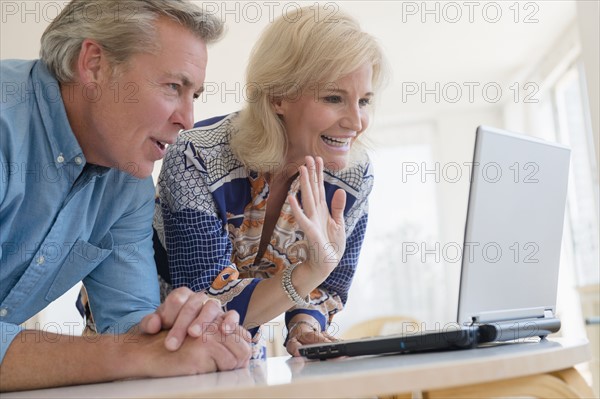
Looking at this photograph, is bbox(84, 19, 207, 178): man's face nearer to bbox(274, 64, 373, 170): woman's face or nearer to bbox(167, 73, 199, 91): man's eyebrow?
bbox(167, 73, 199, 91): man's eyebrow

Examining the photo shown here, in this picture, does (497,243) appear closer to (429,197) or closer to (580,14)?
(580,14)

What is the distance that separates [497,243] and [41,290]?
806mm

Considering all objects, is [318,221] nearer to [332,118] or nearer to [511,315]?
[332,118]

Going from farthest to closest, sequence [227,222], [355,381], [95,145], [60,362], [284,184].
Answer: [284,184], [227,222], [95,145], [60,362], [355,381]

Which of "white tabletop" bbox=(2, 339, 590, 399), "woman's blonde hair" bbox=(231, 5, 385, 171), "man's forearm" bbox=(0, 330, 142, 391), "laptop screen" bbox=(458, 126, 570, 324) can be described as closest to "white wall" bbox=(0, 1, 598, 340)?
"woman's blonde hair" bbox=(231, 5, 385, 171)

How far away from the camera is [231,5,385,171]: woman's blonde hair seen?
66.4 inches

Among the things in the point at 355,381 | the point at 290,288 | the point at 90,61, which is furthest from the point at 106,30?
the point at 355,381

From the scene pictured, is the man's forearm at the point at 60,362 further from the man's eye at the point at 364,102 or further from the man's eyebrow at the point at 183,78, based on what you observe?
the man's eye at the point at 364,102

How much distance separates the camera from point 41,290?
1.30m

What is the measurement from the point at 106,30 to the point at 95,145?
8.6 inches

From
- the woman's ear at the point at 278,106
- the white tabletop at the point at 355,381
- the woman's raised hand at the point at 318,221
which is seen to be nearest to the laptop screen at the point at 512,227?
the white tabletop at the point at 355,381

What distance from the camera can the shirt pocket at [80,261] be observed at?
1274mm

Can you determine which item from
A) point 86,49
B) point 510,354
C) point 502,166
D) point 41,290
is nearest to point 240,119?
point 86,49

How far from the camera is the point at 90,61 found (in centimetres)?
136
